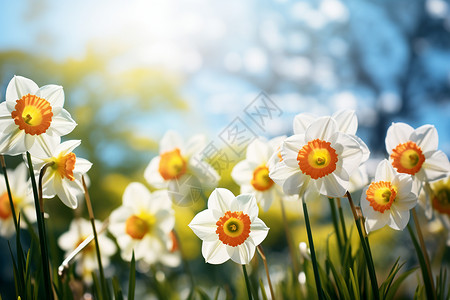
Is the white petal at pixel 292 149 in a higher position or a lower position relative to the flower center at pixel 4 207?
lower

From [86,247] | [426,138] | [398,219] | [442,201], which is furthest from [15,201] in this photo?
[442,201]

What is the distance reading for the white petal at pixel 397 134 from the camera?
1.15 m

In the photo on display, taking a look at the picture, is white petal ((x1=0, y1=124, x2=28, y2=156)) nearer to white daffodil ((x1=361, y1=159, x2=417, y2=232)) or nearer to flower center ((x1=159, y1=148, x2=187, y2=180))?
flower center ((x1=159, y1=148, x2=187, y2=180))

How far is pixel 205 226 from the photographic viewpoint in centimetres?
99

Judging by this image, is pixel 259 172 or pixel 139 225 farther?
pixel 139 225

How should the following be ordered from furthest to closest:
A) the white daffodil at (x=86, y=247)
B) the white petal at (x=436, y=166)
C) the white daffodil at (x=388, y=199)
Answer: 1. the white daffodil at (x=86, y=247)
2. the white petal at (x=436, y=166)
3. the white daffodil at (x=388, y=199)

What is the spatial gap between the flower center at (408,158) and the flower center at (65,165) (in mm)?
910

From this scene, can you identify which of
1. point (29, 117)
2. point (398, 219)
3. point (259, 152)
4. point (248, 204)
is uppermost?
point (29, 117)

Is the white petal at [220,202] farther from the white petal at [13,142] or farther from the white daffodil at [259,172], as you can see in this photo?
the white petal at [13,142]

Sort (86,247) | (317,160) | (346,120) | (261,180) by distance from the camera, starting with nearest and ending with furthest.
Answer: (317,160) → (346,120) → (261,180) → (86,247)

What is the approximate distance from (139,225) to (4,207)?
19.7 inches

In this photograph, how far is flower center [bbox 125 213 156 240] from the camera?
146 centimetres

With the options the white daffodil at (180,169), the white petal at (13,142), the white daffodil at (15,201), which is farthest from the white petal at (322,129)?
the white daffodil at (15,201)

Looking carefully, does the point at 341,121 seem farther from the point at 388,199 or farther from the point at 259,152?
the point at 259,152
